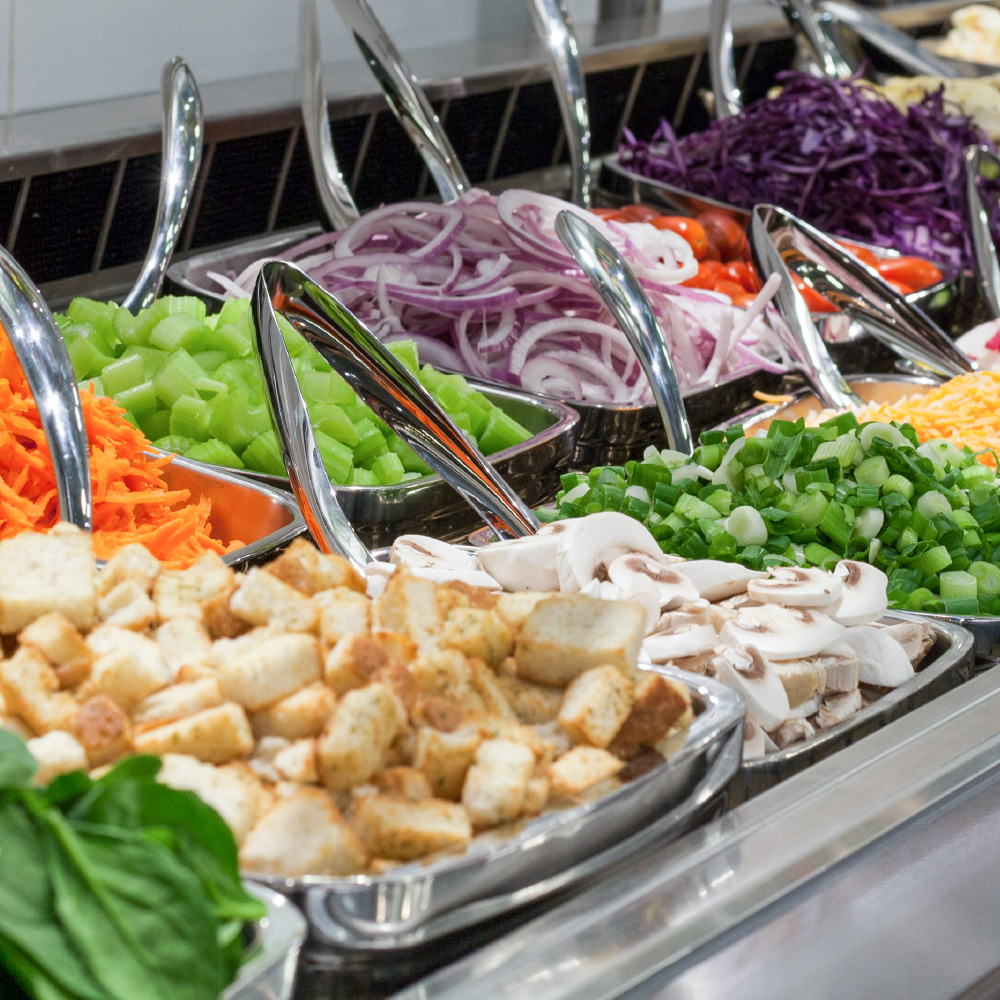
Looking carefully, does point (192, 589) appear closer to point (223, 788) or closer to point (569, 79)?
point (223, 788)

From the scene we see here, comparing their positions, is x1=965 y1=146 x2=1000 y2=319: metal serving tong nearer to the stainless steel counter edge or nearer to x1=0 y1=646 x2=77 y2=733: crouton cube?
the stainless steel counter edge

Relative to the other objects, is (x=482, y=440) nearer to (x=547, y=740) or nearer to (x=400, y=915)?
(x=547, y=740)

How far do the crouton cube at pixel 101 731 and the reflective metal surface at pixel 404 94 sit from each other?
6.48ft

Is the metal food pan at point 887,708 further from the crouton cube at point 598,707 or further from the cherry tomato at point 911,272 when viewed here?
the cherry tomato at point 911,272

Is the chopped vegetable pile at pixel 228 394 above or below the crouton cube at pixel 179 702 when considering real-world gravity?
below

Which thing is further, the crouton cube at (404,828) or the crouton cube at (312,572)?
the crouton cube at (312,572)

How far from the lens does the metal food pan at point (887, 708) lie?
102 cm

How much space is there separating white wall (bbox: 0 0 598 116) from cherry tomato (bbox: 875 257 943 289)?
5.15 feet

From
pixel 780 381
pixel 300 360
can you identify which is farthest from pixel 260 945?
pixel 780 381

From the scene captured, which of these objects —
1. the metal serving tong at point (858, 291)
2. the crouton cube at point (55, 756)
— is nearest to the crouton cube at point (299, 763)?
the crouton cube at point (55, 756)

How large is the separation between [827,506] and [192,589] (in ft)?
2.78

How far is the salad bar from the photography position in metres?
0.73

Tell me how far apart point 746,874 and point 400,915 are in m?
0.25

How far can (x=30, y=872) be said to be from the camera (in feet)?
2.21
